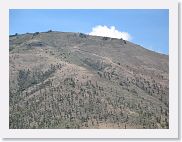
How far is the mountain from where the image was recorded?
32.2 feet

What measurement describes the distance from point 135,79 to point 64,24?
7.53ft

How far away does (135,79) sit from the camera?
37.5 ft

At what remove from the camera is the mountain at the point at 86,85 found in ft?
32.2

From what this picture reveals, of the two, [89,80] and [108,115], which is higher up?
[89,80]

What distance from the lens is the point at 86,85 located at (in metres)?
11.5

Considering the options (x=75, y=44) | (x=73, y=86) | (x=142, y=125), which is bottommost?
(x=142, y=125)

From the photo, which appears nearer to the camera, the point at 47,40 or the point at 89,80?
the point at 89,80

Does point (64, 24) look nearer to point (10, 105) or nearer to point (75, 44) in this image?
point (10, 105)

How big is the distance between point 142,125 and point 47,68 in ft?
11.1

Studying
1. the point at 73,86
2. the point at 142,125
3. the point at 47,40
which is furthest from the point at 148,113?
the point at 47,40
